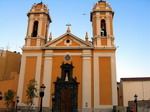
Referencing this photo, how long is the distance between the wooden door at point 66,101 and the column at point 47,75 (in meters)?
1.66

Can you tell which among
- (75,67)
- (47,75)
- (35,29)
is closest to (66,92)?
(47,75)

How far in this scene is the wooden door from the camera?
73.0 ft

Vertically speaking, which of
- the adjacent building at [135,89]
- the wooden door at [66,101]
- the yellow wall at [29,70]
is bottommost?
the wooden door at [66,101]

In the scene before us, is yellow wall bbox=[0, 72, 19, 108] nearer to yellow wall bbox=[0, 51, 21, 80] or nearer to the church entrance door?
yellow wall bbox=[0, 51, 21, 80]

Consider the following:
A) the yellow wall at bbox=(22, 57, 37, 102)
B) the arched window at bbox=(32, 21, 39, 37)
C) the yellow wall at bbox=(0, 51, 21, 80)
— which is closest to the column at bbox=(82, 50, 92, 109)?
the yellow wall at bbox=(22, 57, 37, 102)

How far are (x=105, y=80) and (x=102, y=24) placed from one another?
820 cm

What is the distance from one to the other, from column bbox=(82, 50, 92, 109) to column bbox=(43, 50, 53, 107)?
4105mm

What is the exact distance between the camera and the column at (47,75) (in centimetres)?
2272

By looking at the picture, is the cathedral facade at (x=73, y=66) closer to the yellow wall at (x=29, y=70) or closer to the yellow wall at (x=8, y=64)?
the yellow wall at (x=29, y=70)

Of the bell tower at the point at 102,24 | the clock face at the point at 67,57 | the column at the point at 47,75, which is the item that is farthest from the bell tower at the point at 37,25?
the bell tower at the point at 102,24

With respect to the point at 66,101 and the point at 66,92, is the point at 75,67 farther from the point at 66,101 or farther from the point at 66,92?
the point at 66,101

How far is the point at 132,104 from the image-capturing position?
2378 centimetres

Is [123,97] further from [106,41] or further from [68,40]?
[68,40]

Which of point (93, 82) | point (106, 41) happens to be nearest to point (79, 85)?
point (93, 82)
